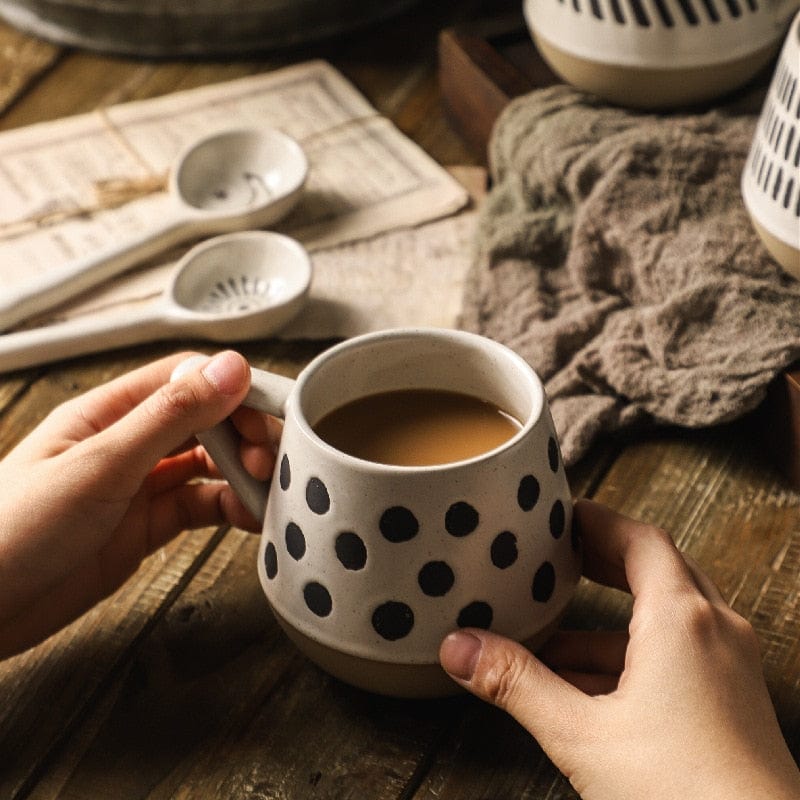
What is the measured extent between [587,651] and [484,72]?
0.60 meters

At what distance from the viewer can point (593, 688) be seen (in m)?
0.56

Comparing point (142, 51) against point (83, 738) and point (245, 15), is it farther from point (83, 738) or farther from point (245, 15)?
point (83, 738)

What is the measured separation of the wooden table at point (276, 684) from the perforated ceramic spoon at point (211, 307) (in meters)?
0.06

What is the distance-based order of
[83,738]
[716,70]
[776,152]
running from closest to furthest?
[83,738] < [776,152] < [716,70]

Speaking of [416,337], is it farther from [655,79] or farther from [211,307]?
[655,79]

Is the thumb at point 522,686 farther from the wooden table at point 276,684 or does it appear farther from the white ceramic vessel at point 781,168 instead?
the white ceramic vessel at point 781,168

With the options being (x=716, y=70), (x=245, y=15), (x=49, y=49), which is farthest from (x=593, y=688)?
(x=49, y=49)

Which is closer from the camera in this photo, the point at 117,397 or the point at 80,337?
the point at 117,397

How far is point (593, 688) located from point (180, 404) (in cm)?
24

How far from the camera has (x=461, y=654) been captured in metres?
0.50

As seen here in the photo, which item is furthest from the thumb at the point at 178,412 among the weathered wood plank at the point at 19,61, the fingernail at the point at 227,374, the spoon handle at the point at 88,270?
the weathered wood plank at the point at 19,61

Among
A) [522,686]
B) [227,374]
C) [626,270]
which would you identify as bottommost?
[626,270]

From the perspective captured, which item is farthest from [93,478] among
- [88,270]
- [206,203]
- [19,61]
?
[19,61]

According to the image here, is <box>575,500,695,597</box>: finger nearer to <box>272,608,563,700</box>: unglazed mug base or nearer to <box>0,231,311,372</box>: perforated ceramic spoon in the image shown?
<box>272,608,563,700</box>: unglazed mug base
